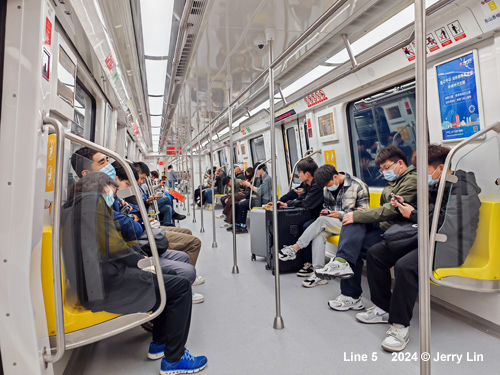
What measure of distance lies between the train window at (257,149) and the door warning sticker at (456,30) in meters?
6.77

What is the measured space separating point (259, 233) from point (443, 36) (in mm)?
2984

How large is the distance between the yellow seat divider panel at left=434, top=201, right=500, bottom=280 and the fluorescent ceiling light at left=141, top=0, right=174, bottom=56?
2.98 meters

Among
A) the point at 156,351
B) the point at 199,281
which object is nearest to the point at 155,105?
the point at 199,281

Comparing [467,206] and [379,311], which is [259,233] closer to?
[379,311]

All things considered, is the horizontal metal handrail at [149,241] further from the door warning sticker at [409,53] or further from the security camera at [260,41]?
the door warning sticker at [409,53]

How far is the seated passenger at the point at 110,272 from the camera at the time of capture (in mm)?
1695

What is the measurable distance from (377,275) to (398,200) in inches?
25.1

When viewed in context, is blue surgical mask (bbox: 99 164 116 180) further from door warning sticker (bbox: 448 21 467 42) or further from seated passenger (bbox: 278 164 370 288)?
door warning sticker (bbox: 448 21 467 42)

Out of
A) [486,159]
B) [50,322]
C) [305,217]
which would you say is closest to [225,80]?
[305,217]

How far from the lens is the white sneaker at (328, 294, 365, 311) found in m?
2.95

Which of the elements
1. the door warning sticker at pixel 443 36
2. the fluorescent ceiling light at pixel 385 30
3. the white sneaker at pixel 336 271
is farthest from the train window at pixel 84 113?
the door warning sticker at pixel 443 36

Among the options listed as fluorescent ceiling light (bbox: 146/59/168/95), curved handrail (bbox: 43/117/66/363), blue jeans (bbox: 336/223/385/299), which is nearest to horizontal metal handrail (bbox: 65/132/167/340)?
curved handrail (bbox: 43/117/66/363)

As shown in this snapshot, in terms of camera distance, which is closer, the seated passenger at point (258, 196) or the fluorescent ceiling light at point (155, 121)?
the seated passenger at point (258, 196)

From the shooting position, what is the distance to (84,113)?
4082mm
